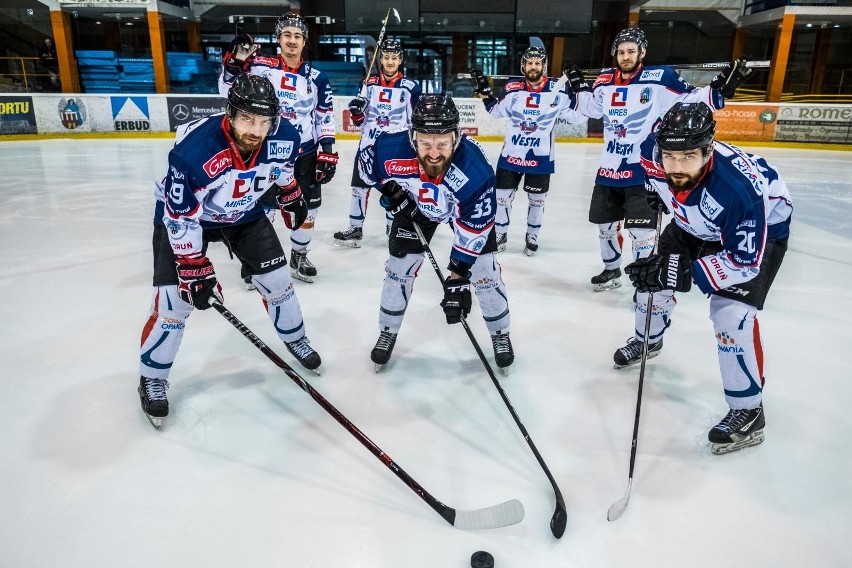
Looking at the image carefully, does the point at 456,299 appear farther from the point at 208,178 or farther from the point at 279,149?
the point at 208,178

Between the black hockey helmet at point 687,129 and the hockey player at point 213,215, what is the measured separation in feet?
4.32

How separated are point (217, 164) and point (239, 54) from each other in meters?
2.09

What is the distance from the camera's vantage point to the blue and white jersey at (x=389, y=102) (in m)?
4.73

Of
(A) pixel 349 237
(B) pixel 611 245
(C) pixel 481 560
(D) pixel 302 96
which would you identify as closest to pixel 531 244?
(B) pixel 611 245

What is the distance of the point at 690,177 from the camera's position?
193cm

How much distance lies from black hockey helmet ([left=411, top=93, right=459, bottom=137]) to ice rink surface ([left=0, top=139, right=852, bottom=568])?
3.64 ft

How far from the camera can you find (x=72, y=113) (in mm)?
11031

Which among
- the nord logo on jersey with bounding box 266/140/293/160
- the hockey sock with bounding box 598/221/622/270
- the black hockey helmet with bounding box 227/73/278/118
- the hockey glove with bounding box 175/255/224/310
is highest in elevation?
the black hockey helmet with bounding box 227/73/278/118

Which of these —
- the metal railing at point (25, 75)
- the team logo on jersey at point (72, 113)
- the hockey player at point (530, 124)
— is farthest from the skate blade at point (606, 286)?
the metal railing at point (25, 75)

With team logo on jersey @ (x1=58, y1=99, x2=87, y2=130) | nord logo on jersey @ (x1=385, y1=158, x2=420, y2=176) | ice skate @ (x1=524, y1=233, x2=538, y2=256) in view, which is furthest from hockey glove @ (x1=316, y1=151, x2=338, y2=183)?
team logo on jersey @ (x1=58, y1=99, x2=87, y2=130)

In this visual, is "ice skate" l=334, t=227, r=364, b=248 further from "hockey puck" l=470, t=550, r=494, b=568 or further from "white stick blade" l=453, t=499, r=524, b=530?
"hockey puck" l=470, t=550, r=494, b=568

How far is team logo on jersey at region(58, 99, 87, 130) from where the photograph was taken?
1098 cm

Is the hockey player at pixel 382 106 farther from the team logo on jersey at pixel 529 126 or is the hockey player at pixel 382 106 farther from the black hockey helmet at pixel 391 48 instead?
the team logo on jersey at pixel 529 126

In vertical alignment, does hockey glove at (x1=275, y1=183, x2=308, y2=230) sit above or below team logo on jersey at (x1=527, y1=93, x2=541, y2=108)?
below
